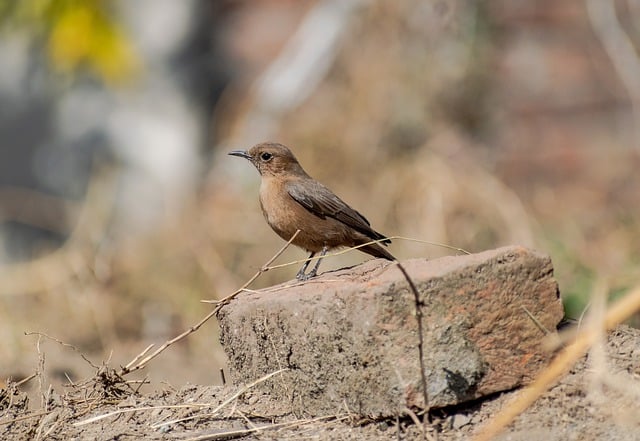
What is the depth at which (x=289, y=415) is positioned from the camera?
13.1 feet

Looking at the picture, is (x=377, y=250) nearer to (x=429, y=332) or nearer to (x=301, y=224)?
(x=301, y=224)

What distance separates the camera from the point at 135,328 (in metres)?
7.79

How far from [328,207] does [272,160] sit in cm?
58

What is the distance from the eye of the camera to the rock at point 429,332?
366 cm

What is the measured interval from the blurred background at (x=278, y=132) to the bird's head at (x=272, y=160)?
6.00ft

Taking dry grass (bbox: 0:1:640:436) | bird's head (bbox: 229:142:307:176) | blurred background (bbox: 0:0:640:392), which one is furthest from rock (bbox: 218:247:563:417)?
blurred background (bbox: 0:0:640:392)

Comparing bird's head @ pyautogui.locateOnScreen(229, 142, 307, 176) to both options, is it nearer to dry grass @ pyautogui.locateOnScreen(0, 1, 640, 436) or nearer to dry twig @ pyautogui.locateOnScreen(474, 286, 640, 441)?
dry grass @ pyautogui.locateOnScreen(0, 1, 640, 436)

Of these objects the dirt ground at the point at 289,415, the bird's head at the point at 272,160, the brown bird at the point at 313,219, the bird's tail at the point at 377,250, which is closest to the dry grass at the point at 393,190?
the bird's head at the point at 272,160

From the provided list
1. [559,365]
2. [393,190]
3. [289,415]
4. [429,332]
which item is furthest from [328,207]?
[393,190]

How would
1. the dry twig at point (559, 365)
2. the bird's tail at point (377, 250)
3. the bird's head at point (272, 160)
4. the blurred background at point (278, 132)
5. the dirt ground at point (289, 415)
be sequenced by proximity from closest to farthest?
1. the dry twig at point (559, 365)
2. the dirt ground at point (289, 415)
3. the bird's tail at point (377, 250)
4. the bird's head at point (272, 160)
5. the blurred background at point (278, 132)

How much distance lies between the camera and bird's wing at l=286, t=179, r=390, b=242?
553 cm

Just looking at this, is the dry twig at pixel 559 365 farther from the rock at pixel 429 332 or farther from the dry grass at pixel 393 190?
the dry grass at pixel 393 190

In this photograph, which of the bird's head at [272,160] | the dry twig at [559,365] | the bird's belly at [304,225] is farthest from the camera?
the bird's head at [272,160]

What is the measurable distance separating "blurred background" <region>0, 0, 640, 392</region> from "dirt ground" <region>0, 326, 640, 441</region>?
11.4 feet
